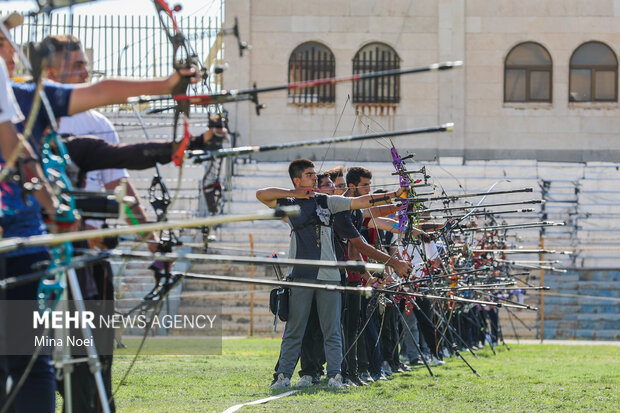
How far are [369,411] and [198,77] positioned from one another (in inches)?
149

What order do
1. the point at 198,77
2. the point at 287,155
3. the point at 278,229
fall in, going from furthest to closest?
the point at 287,155, the point at 278,229, the point at 198,77

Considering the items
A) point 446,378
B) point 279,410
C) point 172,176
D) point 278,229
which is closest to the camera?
point 279,410

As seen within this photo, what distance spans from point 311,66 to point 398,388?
22.9 meters

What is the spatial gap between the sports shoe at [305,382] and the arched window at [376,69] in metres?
21.9

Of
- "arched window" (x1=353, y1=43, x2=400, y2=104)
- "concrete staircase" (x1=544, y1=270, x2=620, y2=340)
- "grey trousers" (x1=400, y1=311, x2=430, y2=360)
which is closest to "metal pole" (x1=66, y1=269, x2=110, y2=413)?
"grey trousers" (x1=400, y1=311, x2=430, y2=360)

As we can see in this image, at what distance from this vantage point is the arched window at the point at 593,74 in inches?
1318

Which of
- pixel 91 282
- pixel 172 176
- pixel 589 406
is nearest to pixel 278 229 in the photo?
pixel 172 176

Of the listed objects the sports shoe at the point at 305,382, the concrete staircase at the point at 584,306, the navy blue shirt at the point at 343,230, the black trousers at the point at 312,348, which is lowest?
the concrete staircase at the point at 584,306

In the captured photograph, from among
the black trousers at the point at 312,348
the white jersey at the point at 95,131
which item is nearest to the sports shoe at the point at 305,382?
the black trousers at the point at 312,348

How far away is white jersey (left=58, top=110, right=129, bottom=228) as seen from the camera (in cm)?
652

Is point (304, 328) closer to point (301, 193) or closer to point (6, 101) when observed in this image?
point (301, 193)

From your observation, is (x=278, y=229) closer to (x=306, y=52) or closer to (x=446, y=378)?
(x=306, y=52)

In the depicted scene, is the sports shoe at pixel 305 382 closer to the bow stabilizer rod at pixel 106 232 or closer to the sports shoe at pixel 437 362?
the sports shoe at pixel 437 362

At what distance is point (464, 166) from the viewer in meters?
29.3
